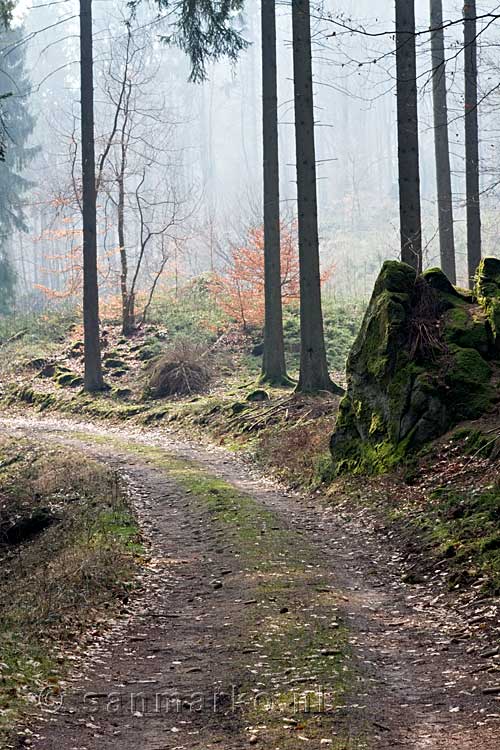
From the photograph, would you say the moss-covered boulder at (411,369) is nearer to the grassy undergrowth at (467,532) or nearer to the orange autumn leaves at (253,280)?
the grassy undergrowth at (467,532)

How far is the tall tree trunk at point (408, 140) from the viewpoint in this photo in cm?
1302

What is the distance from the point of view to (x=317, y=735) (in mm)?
4379

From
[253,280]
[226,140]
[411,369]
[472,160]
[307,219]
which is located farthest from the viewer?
[226,140]

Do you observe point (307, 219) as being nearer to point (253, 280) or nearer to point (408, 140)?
point (408, 140)

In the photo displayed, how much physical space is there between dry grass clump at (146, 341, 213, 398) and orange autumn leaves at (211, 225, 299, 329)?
11.9 ft

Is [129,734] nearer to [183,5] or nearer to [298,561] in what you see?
[298,561]

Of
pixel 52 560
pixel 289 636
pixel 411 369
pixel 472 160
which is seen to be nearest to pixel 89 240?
pixel 472 160

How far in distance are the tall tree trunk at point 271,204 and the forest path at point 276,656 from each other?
387 inches

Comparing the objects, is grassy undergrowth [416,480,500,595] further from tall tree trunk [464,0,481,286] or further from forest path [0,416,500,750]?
tall tree trunk [464,0,481,286]

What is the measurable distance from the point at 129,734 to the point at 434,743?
1665mm

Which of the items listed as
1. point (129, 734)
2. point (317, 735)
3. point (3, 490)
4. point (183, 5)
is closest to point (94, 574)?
point (129, 734)

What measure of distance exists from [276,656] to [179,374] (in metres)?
15.7

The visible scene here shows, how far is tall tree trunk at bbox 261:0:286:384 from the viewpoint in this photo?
18453mm

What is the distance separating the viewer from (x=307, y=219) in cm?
1605
